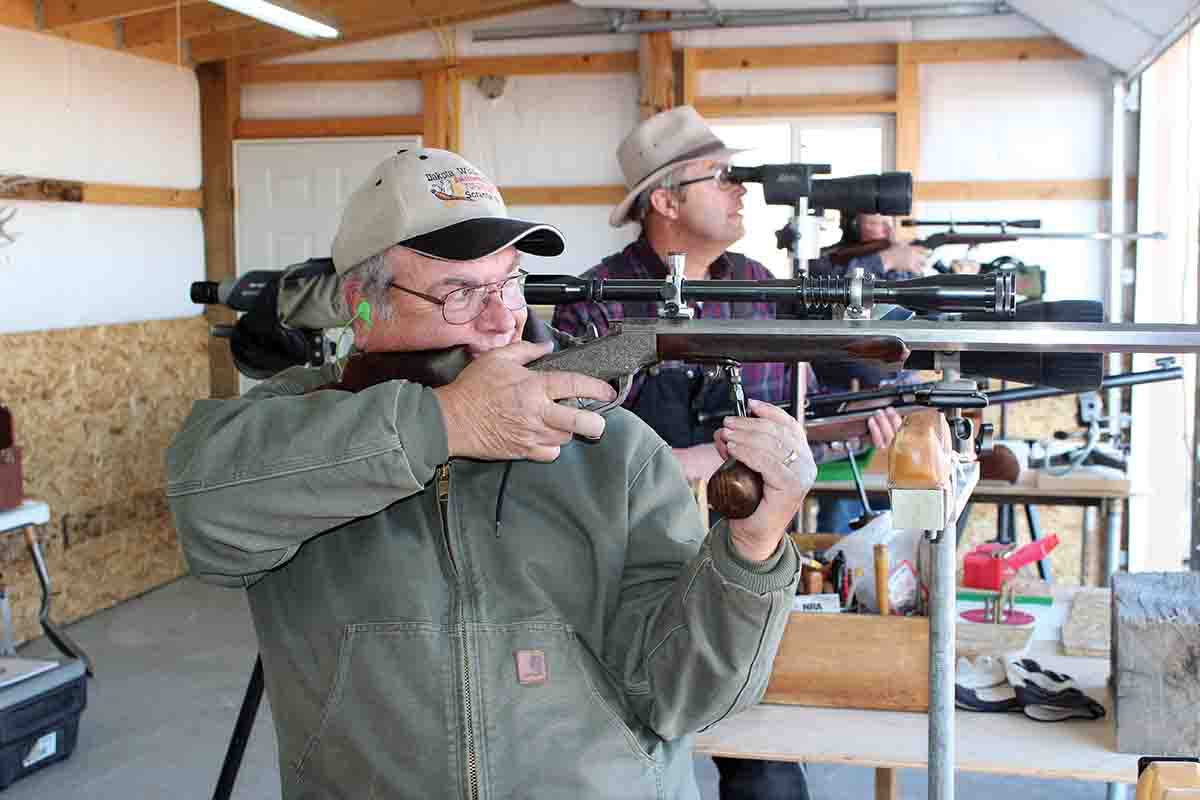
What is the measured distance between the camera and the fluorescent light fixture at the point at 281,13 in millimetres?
5848

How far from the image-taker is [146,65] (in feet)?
25.9

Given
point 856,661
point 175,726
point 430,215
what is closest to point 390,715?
point 430,215

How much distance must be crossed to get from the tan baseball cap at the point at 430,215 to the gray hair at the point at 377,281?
12 millimetres

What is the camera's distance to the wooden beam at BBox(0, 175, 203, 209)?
6.57 meters

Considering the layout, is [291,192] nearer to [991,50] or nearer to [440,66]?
[440,66]

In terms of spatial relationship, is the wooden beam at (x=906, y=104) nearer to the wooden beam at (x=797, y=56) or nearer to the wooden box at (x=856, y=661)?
the wooden beam at (x=797, y=56)

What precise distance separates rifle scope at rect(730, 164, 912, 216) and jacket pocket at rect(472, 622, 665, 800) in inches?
45.5

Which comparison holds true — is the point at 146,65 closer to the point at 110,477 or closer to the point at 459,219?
the point at 110,477

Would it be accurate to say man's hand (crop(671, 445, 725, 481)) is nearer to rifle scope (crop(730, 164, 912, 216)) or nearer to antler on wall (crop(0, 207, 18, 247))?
rifle scope (crop(730, 164, 912, 216))

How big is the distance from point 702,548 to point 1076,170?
7377 millimetres

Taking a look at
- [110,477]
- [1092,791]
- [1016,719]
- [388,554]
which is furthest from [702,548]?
[110,477]

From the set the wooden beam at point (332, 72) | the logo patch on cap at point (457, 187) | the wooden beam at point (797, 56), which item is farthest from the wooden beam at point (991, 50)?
the logo patch on cap at point (457, 187)

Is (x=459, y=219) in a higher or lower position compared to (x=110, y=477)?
higher

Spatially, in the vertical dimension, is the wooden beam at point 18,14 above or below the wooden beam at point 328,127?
above
